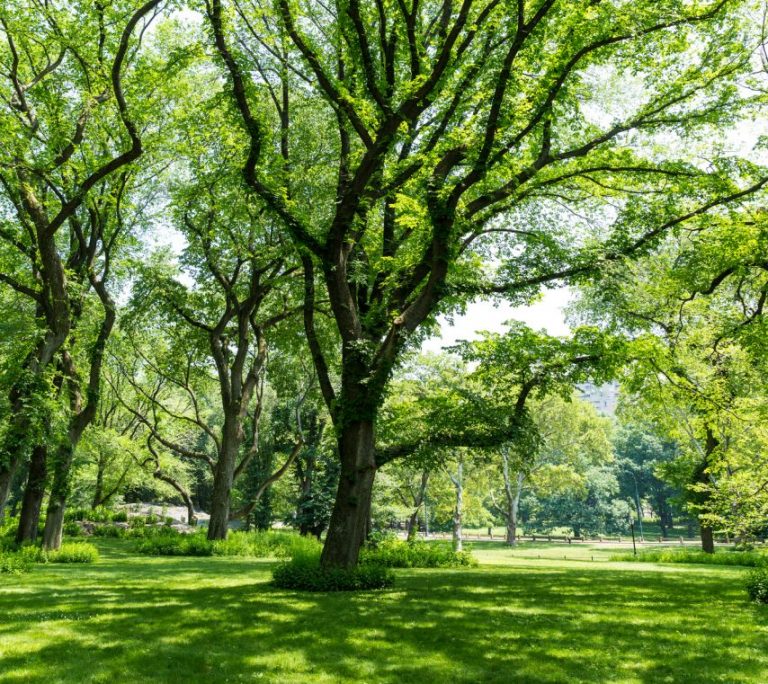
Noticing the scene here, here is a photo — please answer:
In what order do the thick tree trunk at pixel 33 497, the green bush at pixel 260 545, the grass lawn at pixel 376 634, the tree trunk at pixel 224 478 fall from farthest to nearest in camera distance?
the tree trunk at pixel 224 478 → the green bush at pixel 260 545 → the thick tree trunk at pixel 33 497 → the grass lawn at pixel 376 634

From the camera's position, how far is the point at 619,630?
796cm

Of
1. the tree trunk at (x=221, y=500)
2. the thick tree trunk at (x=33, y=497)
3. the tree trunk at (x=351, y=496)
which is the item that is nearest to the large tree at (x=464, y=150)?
the tree trunk at (x=351, y=496)

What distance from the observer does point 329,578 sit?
1148 cm

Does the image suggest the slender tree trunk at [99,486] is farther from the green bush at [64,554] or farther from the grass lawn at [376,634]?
the grass lawn at [376,634]

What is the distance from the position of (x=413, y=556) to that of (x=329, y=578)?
7.51 metres

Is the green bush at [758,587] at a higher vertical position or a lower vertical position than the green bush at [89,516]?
lower

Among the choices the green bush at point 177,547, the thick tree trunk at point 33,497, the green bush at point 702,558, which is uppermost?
the thick tree trunk at point 33,497

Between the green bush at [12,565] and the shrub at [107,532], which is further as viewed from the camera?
the shrub at [107,532]

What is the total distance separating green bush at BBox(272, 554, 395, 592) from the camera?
1140cm

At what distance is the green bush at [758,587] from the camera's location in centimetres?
1041

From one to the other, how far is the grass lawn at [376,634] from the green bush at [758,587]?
0.75 feet

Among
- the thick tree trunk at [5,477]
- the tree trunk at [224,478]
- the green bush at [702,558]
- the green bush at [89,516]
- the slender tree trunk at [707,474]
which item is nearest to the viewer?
the thick tree trunk at [5,477]

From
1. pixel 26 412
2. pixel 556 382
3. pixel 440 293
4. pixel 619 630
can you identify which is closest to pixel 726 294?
pixel 556 382

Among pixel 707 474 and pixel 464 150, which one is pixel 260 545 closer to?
pixel 464 150
